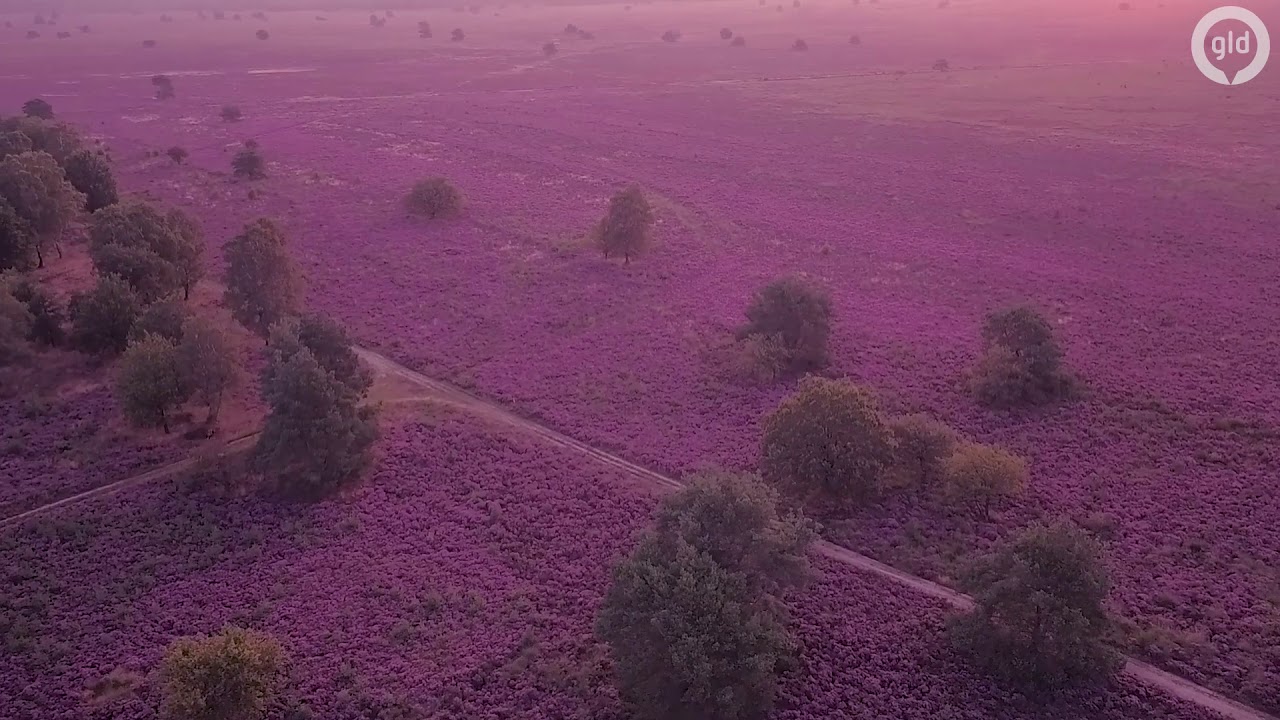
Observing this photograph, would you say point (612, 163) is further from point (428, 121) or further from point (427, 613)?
point (427, 613)

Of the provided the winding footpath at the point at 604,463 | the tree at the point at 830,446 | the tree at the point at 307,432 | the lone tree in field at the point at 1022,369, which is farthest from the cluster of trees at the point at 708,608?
the lone tree in field at the point at 1022,369

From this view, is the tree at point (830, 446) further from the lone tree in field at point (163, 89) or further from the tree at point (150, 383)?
the lone tree in field at point (163, 89)

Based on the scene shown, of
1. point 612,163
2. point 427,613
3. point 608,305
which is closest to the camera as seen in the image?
point 427,613

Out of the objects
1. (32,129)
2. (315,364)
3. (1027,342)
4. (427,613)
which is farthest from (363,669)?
(32,129)

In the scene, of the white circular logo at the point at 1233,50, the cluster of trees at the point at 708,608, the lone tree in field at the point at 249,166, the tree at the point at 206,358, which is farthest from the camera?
the white circular logo at the point at 1233,50

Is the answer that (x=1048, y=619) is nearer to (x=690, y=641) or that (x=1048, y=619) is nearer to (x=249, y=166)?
(x=690, y=641)

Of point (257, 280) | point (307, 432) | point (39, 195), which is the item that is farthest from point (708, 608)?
point (39, 195)
